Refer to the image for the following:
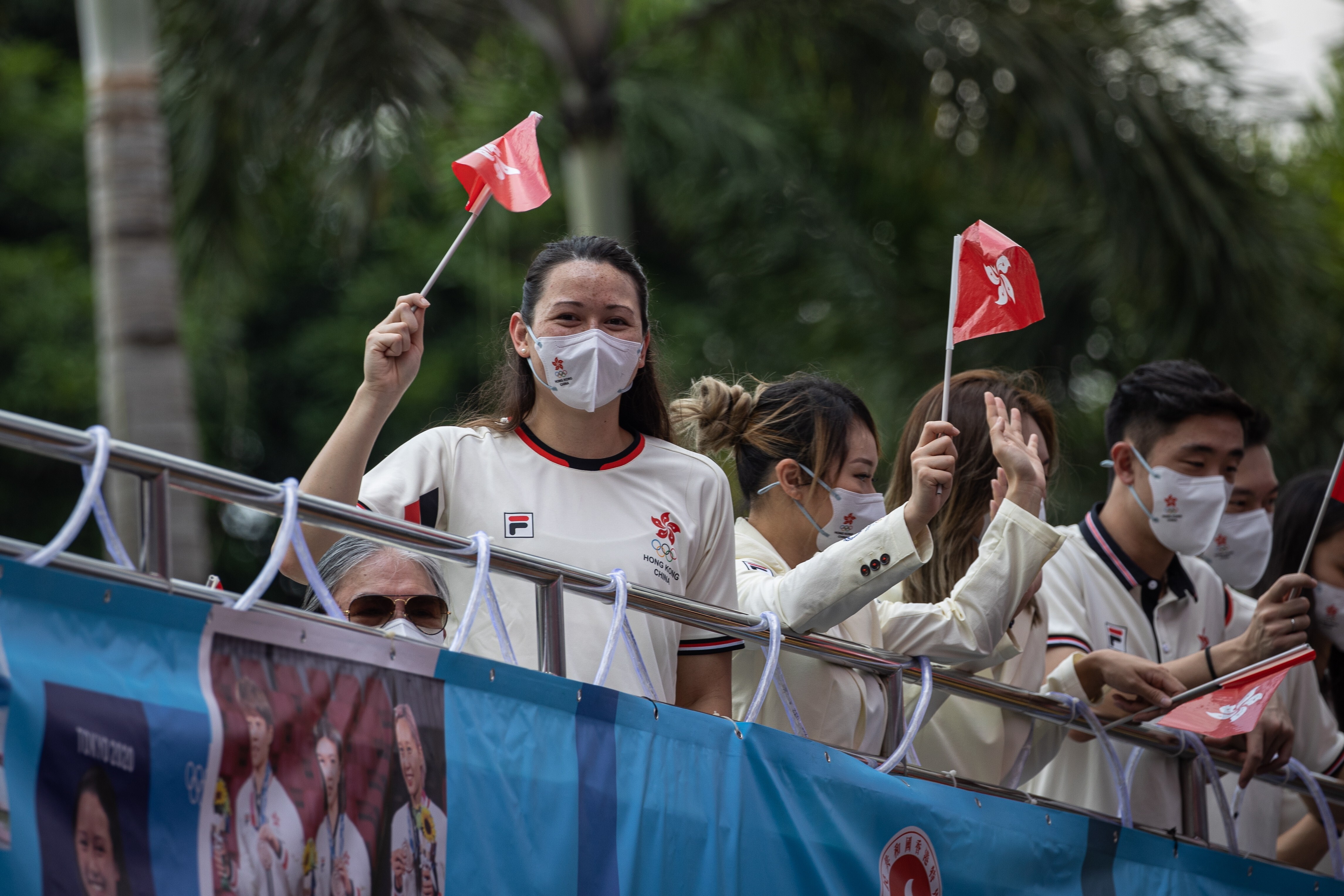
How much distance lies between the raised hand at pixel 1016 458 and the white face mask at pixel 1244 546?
134 cm

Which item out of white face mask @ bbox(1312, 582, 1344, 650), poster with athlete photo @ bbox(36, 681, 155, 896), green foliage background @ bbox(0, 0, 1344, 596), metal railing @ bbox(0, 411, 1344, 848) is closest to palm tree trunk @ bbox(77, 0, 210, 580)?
green foliage background @ bbox(0, 0, 1344, 596)

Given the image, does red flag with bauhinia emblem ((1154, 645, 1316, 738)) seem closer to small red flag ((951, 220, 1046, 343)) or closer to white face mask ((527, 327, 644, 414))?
small red flag ((951, 220, 1046, 343))

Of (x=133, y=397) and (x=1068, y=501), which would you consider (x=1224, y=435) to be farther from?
(x=1068, y=501)

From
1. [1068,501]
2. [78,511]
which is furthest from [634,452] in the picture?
[1068,501]

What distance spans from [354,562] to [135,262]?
3723mm

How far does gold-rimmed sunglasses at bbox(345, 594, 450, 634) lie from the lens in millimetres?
2947

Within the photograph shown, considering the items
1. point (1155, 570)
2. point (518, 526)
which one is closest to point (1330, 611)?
point (1155, 570)

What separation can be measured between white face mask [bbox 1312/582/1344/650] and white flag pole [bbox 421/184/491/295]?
2.48 m

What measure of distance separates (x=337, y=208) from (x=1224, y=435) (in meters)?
5.70

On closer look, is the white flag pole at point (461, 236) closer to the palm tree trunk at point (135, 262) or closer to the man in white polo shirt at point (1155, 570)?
the man in white polo shirt at point (1155, 570)

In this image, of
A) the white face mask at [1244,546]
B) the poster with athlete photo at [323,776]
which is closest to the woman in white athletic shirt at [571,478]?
the poster with athlete photo at [323,776]

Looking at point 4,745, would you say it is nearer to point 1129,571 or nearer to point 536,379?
point 536,379

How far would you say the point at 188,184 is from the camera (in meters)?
8.05

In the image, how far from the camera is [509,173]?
3.22 meters
